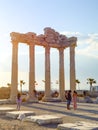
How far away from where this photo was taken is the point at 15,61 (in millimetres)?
37375

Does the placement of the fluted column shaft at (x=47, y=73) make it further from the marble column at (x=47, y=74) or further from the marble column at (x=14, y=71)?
the marble column at (x=14, y=71)

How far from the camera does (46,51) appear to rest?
40.8 m

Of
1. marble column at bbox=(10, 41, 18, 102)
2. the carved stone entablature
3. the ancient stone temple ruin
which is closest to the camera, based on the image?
marble column at bbox=(10, 41, 18, 102)

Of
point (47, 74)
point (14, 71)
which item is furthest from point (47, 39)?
point (14, 71)

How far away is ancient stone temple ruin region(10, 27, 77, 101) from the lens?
122ft

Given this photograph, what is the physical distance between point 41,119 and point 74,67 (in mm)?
27236

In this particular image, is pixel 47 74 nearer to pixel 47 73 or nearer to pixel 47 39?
pixel 47 73

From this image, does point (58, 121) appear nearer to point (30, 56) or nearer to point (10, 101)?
point (10, 101)

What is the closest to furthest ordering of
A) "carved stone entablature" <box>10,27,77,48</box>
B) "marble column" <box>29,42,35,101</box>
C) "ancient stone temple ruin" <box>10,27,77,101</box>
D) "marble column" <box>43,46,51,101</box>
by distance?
"ancient stone temple ruin" <box>10,27,77,101</box> → "carved stone entablature" <box>10,27,77,48</box> → "marble column" <box>29,42,35,101</box> → "marble column" <box>43,46,51,101</box>

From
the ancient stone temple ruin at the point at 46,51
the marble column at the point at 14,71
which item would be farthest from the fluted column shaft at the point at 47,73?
the marble column at the point at 14,71

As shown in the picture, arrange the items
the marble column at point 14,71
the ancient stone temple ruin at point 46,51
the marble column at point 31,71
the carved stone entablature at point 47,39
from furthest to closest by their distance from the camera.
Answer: the marble column at point 31,71 → the carved stone entablature at point 47,39 → the ancient stone temple ruin at point 46,51 → the marble column at point 14,71

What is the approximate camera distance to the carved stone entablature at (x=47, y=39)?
37.8 m

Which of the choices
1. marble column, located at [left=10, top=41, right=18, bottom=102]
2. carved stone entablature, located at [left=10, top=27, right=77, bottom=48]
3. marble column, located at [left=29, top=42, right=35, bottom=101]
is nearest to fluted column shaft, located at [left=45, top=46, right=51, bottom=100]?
carved stone entablature, located at [left=10, top=27, right=77, bottom=48]

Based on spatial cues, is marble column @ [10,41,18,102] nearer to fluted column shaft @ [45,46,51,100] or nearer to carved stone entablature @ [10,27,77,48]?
carved stone entablature @ [10,27,77,48]
